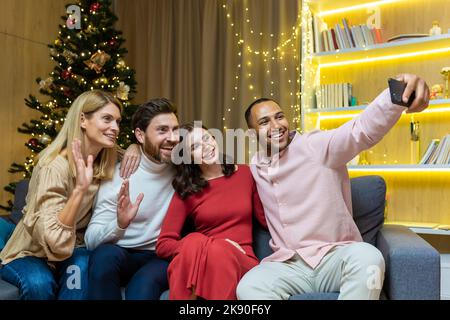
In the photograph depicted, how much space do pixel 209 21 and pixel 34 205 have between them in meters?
2.99

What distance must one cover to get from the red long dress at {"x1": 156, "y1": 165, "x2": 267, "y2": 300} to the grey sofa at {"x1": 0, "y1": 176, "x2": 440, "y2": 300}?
14cm

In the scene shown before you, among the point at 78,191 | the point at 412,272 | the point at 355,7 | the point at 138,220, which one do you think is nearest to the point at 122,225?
the point at 138,220

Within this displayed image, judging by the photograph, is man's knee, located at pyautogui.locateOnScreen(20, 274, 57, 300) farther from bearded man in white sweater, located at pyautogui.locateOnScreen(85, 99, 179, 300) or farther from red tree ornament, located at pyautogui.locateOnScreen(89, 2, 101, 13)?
red tree ornament, located at pyautogui.locateOnScreen(89, 2, 101, 13)

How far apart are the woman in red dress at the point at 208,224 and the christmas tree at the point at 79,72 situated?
178 cm

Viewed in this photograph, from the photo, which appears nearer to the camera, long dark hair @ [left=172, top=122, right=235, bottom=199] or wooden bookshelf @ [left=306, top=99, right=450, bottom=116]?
long dark hair @ [left=172, top=122, right=235, bottom=199]

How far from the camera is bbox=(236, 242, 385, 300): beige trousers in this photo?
4.65ft

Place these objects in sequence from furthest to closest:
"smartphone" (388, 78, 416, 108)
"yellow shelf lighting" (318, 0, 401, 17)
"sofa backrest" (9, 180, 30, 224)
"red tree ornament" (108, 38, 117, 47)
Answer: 1. "red tree ornament" (108, 38, 117, 47)
2. "yellow shelf lighting" (318, 0, 401, 17)
3. "sofa backrest" (9, 180, 30, 224)
4. "smartphone" (388, 78, 416, 108)

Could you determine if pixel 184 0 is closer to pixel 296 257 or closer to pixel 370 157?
pixel 370 157

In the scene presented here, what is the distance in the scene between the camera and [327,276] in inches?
62.8

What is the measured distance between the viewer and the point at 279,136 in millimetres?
1889

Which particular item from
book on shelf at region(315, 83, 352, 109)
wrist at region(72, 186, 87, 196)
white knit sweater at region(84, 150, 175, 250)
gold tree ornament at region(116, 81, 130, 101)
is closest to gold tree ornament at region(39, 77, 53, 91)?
gold tree ornament at region(116, 81, 130, 101)

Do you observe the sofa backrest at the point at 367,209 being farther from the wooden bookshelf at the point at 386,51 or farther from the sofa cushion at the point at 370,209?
the wooden bookshelf at the point at 386,51

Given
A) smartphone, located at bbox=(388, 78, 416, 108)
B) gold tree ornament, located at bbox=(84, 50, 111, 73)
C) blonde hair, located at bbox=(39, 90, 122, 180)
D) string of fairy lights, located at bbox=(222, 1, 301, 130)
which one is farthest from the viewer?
string of fairy lights, located at bbox=(222, 1, 301, 130)
